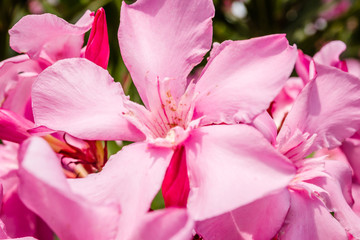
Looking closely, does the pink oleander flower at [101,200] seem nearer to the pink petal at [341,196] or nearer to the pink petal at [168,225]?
the pink petal at [168,225]

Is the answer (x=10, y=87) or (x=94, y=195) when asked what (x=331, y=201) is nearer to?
(x=94, y=195)

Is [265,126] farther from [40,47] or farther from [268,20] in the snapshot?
[268,20]

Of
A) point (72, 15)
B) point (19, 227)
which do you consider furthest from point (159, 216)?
point (72, 15)

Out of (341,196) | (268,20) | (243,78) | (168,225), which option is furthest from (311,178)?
(268,20)

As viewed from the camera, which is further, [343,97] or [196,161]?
[343,97]

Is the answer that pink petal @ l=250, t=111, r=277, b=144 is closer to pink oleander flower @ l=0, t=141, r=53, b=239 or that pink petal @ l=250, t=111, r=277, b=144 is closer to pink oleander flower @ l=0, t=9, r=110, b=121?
pink oleander flower @ l=0, t=9, r=110, b=121

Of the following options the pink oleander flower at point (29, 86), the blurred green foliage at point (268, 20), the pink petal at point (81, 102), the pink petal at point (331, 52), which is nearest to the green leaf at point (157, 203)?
the pink oleander flower at point (29, 86)

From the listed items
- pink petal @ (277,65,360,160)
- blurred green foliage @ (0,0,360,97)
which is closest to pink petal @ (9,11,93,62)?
pink petal @ (277,65,360,160)
